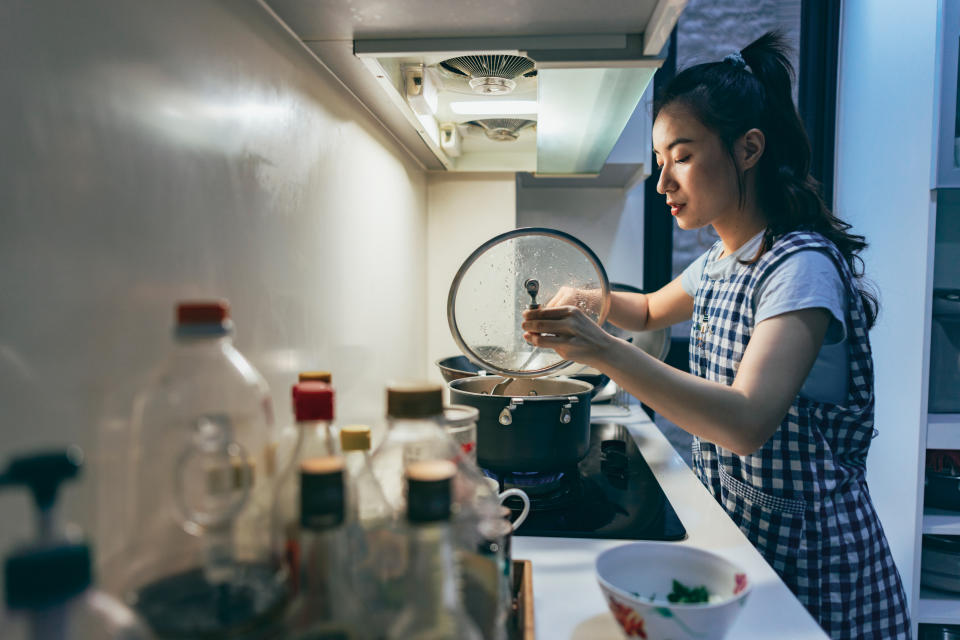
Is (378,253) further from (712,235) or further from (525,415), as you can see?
(712,235)

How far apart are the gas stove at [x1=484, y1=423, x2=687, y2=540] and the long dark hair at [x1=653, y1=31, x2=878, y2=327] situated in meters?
0.49

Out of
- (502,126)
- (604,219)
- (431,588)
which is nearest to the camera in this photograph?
(431,588)

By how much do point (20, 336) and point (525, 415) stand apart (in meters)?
0.64

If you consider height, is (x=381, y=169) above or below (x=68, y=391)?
above

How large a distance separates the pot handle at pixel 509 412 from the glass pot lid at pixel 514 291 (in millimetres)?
76

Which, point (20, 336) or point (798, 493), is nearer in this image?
point (20, 336)

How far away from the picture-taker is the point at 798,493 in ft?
3.27

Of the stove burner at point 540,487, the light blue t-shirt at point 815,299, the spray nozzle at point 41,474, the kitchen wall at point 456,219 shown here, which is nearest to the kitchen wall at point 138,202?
the spray nozzle at point 41,474

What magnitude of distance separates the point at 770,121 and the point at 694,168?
18cm


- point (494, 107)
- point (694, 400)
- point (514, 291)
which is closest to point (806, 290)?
point (694, 400)

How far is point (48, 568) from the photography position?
0.23 meters

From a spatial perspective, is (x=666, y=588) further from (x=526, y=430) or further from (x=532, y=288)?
(x=532, y=288)

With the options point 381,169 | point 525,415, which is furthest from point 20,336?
point 381,169

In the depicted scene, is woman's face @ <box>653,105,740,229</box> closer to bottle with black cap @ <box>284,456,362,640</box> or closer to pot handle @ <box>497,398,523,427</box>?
pot handle @ <box>497,398,523,427</box>
